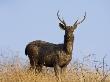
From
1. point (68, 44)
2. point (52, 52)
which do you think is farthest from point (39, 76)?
point (52, 52)

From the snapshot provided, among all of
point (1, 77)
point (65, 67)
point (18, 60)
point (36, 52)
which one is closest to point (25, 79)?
point (1, 77)

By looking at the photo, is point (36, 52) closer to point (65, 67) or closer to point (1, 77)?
point (65, 67)

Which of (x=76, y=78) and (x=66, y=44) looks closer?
(x=76, y=78)

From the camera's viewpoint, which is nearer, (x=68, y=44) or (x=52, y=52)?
(x=68, y=44)

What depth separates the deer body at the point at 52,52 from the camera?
49.7 feet

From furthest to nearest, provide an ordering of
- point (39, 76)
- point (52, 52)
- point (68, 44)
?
point (52, 52), point (68, 44), point (39, 76)

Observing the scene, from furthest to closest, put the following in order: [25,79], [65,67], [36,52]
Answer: [36,52]
[65,67]
[25,79]

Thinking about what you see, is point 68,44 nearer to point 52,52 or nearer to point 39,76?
point 52,52

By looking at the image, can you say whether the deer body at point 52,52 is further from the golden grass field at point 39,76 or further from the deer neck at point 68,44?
the golden grass field at point 39,76

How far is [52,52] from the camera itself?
1569 cm

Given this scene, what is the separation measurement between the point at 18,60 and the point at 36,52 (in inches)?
158

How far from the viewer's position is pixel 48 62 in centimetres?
1563

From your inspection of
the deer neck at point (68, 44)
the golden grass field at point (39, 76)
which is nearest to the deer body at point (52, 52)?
the deer neck at point (68, 44)

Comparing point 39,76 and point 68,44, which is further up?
point 68,44
